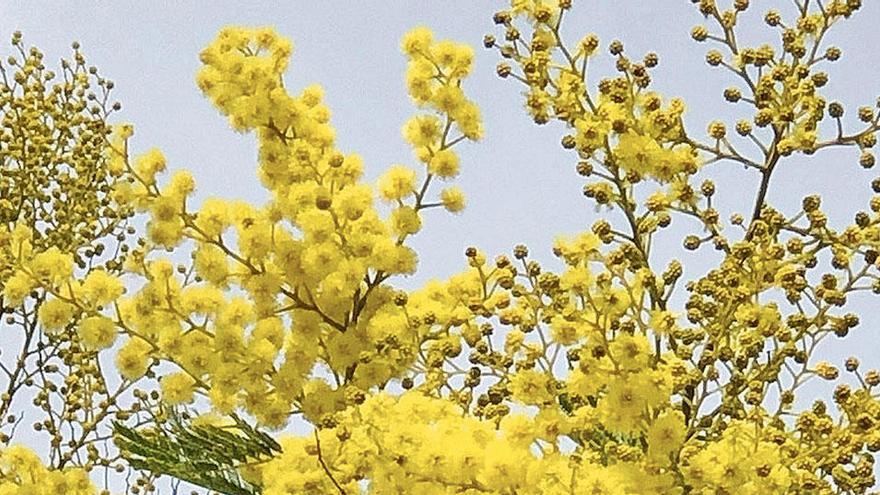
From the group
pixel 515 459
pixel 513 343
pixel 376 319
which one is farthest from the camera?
pixel 376 319

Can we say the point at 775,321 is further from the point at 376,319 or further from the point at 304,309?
the point at 304,309

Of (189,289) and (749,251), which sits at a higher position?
(189,289)

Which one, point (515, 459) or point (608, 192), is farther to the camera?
point (608, 192)

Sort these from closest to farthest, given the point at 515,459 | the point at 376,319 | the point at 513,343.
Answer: the point at 515,459
the point at 513,343
the point at 376,319

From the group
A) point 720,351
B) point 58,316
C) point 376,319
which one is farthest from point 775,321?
point 58,316

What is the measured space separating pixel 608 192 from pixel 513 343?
0.59 metres

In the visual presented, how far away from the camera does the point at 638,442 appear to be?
421cm

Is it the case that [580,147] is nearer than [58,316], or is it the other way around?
[580,147]

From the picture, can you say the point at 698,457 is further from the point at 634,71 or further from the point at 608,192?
the point at 634,71

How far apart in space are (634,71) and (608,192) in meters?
0.42

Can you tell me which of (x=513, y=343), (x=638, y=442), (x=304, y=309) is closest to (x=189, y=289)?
(x=304, y=309)

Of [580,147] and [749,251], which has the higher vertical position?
[580,147]

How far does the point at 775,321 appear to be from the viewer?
4.03 metres

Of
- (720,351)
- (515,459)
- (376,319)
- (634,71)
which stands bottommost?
(515,459)
